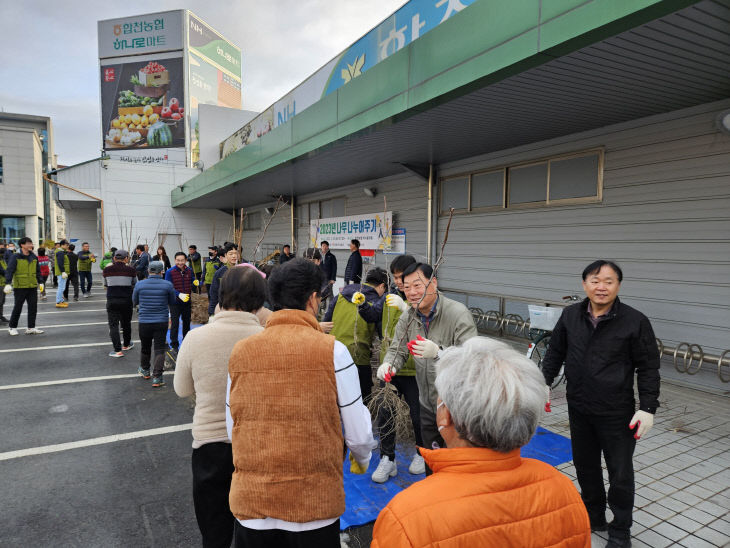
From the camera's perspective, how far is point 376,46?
8.25m

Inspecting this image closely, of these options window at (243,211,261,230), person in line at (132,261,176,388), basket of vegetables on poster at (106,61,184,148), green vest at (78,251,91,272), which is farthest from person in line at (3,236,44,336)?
basket of vegetables on poster at (106,61,184,148)

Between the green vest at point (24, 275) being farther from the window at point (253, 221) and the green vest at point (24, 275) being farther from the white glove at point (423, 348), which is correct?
the window at point (253, 221)

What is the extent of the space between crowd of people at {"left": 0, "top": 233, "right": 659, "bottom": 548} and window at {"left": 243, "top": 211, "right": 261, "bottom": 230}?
55.5 ft

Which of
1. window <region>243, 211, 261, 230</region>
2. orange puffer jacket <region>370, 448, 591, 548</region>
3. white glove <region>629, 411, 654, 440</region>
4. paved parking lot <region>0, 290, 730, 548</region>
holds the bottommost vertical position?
paved parking lot <region>0, 290, 730, 548</region>

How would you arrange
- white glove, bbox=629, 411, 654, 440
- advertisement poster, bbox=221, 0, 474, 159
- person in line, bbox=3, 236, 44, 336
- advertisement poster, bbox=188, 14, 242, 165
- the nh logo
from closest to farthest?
1. white glove, bbox=629, 411, 654, 440
2. advertisement poster, bbox=221, 0, 474, 159
3. person in line, bbox=3, 236, 44, 336
4. the nh logo
5. advertisement poster, bbox=188, 14, 242, 165

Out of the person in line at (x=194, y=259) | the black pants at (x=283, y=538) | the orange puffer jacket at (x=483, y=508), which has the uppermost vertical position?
the person in line at (x=194, y=259)

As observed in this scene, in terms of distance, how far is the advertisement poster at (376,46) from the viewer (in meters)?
6.68

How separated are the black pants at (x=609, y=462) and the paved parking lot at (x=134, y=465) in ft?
0.78

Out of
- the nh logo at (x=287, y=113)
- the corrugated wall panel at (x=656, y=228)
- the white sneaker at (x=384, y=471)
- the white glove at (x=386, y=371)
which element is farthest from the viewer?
the nh logo at (x=287, y=113)

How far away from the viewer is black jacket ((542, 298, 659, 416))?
2389 mm

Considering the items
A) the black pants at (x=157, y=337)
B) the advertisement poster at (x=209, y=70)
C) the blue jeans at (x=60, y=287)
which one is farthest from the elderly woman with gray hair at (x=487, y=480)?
the advertisement poster at (x=209, y=70)

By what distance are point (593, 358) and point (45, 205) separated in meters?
54.5

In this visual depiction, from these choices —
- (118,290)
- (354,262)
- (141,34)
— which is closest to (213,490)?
(118,290)

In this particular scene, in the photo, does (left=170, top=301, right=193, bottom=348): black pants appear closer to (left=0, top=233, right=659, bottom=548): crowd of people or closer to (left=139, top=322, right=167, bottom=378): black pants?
(left=139, top=322, right=167, bottom=378): black pants
